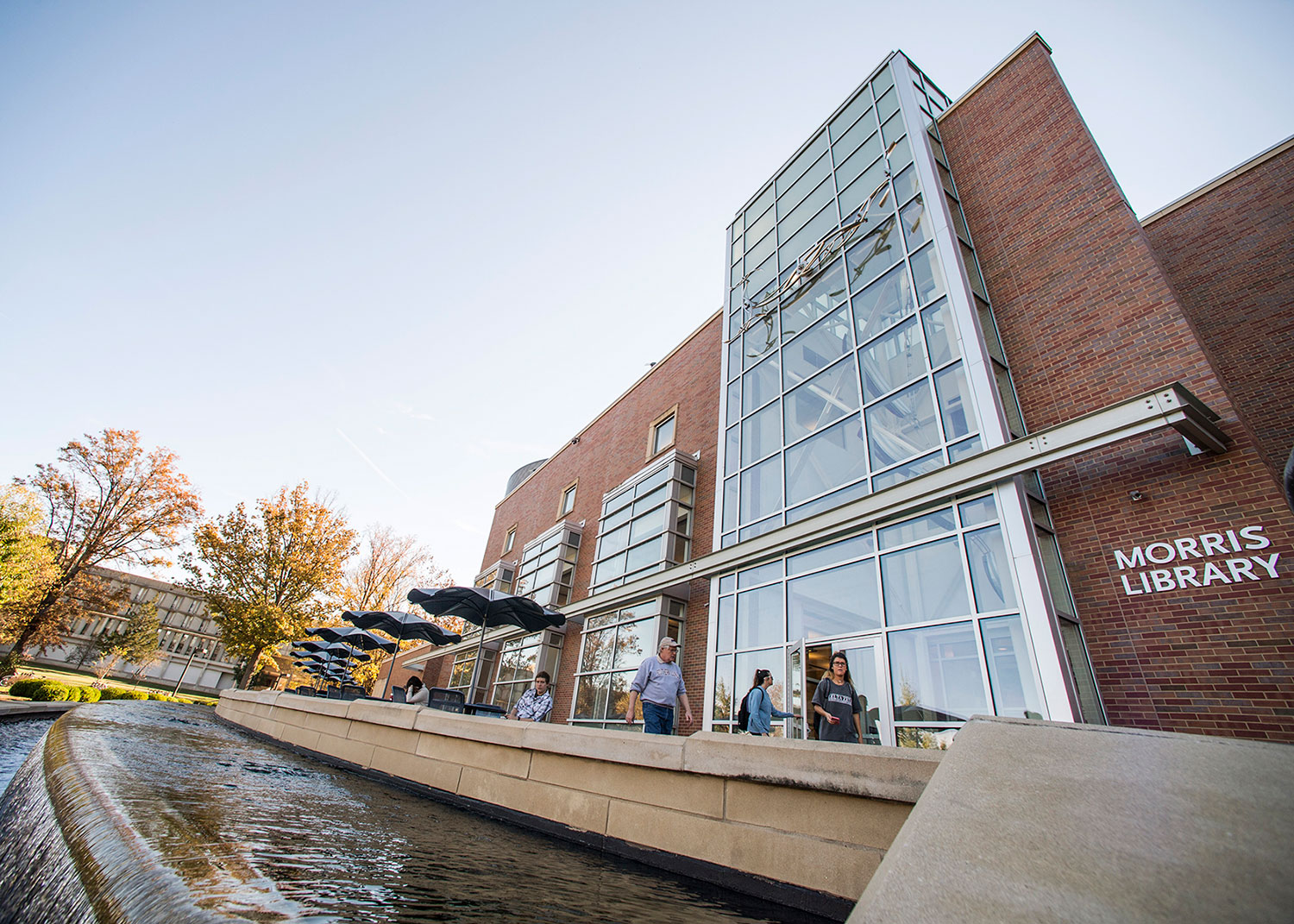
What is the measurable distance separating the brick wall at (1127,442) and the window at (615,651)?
7640 millimetres

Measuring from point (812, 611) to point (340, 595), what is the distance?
2467 cm

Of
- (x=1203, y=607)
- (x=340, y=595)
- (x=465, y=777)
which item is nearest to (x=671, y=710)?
(x=465, y=777)

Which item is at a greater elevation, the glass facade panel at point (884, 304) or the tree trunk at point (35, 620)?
the glass facade panel at point (884, 304)

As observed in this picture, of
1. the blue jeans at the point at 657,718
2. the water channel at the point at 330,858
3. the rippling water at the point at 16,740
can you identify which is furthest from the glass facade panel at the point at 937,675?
the rippling water at the point at 16,740

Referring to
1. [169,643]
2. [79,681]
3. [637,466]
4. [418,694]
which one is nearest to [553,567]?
[637,466]

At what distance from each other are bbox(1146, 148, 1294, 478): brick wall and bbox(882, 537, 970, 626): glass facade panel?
4.52 meters

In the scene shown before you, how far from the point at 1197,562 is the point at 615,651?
10971mm

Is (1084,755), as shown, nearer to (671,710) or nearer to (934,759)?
(934,759)

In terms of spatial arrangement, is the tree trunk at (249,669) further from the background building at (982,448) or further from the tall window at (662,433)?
the tall window at (662,433)

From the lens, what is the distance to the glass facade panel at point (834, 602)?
326 inches

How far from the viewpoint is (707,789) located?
3.66 m

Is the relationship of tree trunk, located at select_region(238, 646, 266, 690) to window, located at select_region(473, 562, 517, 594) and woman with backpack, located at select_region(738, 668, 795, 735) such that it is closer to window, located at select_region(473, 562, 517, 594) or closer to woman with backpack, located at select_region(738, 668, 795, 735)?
window, located at select_region(473, 562, 517, 594)

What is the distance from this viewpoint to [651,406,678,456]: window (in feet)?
55.3

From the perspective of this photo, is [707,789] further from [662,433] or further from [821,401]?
[662,433]
